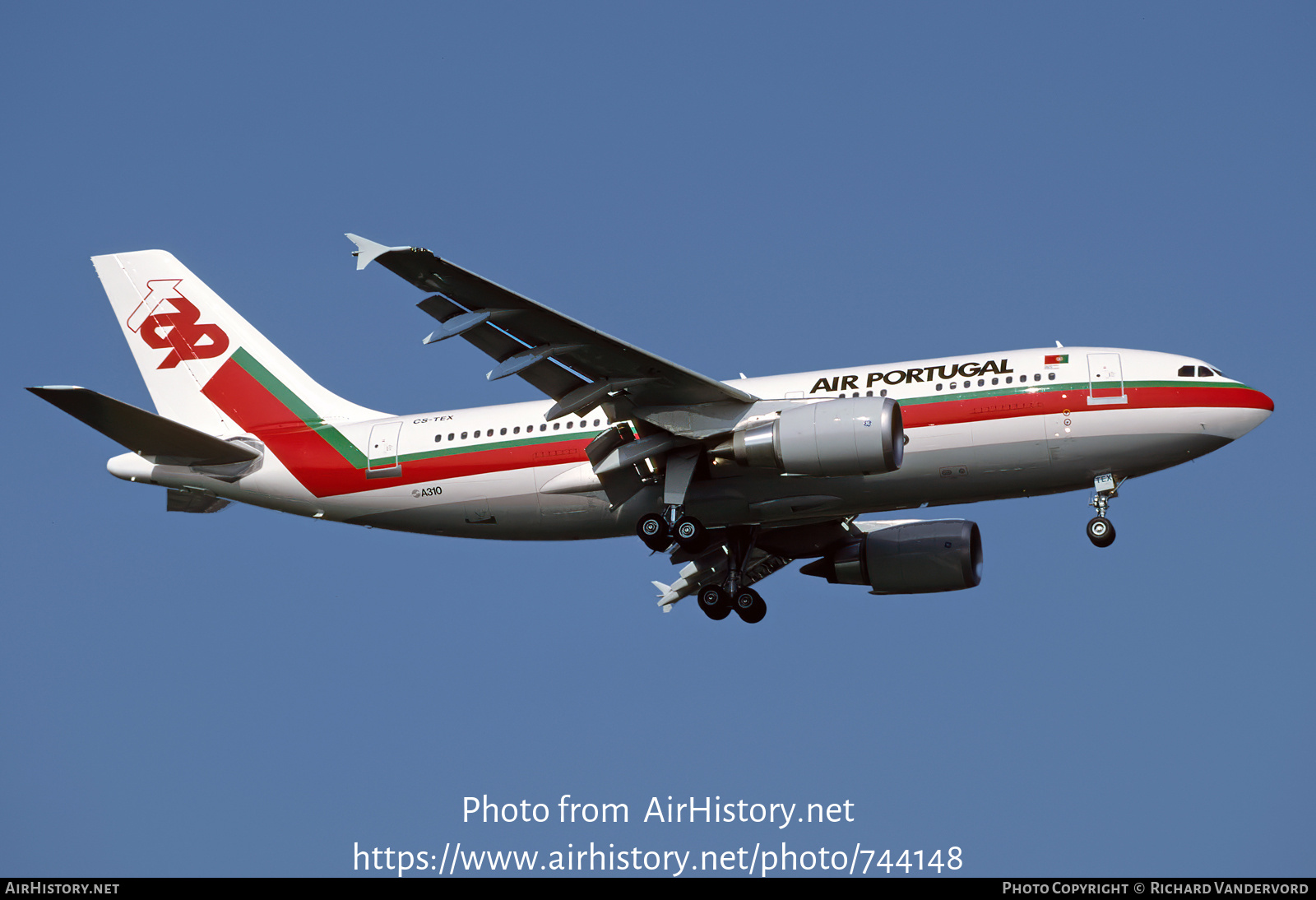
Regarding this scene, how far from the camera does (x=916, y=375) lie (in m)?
30.3

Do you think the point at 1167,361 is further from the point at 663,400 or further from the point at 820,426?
the point at 663,400

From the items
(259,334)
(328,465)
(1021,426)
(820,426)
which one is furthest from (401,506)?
(1021,426)

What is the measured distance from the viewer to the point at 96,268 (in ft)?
121

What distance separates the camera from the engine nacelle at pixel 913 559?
34.8 meters

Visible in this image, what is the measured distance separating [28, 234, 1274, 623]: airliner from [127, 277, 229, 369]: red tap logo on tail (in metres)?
0.09

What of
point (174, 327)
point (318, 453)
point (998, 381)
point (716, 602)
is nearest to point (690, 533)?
point (716, 602)

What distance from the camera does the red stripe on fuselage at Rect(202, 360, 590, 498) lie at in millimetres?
31875

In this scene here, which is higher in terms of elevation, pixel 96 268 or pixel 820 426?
pixel 96 268

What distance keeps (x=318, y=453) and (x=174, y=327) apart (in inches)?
227

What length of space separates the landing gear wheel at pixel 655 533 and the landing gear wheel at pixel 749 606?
3926 millimetres

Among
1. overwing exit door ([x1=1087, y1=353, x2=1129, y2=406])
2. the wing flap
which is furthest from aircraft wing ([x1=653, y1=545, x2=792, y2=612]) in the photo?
overwing exit door ([x1=1087, y1=353, x2=1129, y2=406])

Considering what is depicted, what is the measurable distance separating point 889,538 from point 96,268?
20216mm

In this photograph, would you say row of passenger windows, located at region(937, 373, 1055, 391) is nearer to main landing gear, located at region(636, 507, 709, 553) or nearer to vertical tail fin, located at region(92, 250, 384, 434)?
main landing gear, located at region(636, 507, 709, 553)
